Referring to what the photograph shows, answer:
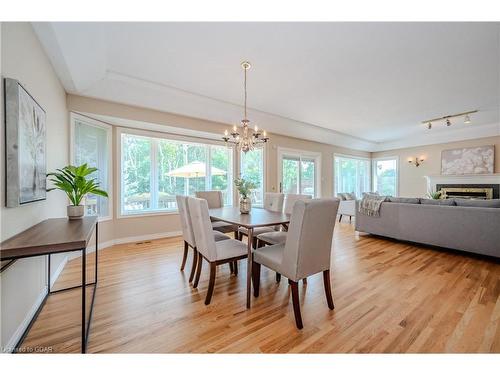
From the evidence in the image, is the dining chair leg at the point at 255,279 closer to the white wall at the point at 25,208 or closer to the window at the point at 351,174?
the white wall at the point at 25,208

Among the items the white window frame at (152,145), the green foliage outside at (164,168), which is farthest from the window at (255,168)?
the white window frame at (152,145)

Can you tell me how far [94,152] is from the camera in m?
3.59

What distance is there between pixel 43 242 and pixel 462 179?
8.77 m

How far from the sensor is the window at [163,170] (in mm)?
4035

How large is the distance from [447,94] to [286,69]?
9.84ft

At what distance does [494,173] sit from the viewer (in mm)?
5652

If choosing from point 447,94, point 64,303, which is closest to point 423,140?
point 447,94

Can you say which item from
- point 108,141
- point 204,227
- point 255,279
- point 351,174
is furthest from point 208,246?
point 351,174

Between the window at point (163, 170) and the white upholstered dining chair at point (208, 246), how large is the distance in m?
2.41

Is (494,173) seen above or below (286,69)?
below

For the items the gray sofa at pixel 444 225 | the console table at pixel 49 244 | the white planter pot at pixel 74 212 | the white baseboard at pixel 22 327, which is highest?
the white planter pot at pixel 74 212

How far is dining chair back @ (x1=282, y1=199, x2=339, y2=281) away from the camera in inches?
63.3

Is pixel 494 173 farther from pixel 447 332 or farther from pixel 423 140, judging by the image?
pixel 447 332

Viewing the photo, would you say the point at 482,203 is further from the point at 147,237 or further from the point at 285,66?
the point at 147,237
